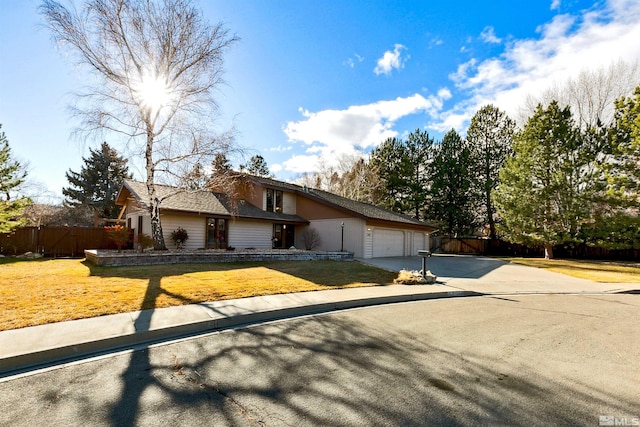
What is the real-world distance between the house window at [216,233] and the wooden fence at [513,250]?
19.6 m

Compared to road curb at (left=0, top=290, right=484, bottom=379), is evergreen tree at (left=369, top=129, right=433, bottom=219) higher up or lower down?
higher up

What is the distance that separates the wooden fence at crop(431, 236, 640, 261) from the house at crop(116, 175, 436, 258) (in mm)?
10490

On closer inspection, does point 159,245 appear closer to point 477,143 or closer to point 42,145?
point 42,145

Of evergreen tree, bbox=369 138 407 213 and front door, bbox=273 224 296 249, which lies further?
evergreen tree, bbox=369 138 407 213

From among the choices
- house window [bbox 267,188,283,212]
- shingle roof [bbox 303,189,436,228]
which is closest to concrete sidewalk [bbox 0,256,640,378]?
shingle roof [bbox 303,189,436,228]

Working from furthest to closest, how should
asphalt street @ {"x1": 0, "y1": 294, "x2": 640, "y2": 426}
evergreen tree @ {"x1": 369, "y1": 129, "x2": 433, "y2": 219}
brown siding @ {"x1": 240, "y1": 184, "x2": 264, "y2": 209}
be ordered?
evergreen tree @ {"x1": 369, "y1": 129, "x2": 433, "y2": 219} < brown siding @ {"x1": 240, "y1": 184, "x2": 264, "y2": 209} < asphalt street @ {"x1": 0, "y1": 294, "x2": 640, "y2": 426}

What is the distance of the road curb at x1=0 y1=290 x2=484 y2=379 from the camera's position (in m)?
3.72

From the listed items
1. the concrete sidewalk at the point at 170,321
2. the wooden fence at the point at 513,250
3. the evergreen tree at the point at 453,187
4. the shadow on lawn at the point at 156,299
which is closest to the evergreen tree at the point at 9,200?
the shadow on lawn at the point at 156,299

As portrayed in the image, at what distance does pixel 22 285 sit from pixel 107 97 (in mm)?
9155

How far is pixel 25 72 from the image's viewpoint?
33.5 feet

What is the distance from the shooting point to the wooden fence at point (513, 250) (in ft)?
78.1

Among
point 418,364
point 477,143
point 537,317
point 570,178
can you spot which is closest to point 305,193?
point 537,317

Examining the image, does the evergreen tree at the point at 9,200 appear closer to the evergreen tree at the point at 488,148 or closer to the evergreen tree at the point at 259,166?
the evergreen tree at the point at 259,166

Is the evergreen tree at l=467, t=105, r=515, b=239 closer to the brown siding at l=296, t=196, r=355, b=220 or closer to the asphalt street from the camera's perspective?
the brown siding at l=296, t=196, r=355, b=220
